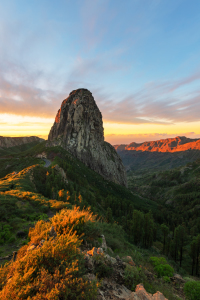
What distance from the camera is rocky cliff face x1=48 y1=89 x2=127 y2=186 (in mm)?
122250

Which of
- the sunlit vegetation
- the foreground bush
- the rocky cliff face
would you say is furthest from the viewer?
the rocky cliff face

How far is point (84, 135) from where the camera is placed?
128 meters

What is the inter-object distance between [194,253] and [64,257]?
47.3 metres

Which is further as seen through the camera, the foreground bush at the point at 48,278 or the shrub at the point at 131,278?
the shrub at the point at 131,278

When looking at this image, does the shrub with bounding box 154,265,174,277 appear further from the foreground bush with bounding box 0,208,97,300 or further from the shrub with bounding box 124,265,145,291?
the foreground bush with bounding box 0,208,97,300

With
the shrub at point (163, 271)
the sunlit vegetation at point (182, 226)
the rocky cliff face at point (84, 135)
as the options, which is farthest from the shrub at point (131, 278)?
the rocky cliff face at point (84, 135)

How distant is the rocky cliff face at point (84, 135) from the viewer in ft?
401

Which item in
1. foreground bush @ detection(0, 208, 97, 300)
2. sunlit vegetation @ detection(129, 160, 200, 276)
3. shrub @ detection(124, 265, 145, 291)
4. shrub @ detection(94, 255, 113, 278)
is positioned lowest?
sunlit vegetation @ detection(129, 160, 200, 276)

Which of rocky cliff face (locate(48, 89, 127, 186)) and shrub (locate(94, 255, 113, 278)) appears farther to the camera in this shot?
rocky cliff face (locate(48, 89, 127, 186))

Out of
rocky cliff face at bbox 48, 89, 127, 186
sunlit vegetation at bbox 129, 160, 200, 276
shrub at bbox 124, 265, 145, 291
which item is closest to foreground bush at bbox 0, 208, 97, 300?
shrub at bbox 124, 265, 145, 291

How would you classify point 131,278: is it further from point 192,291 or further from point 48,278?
point 192,291

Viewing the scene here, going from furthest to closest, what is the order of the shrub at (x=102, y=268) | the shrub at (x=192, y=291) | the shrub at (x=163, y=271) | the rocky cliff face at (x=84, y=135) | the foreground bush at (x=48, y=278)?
1. the rocky cliff face at (x=84, y=135)
2. the shrub at (x=163, y=271)
3. the shrub at (x=192, y=291)
4. the shrub at (x=102, y=268)
5. the foreground bush at (x=48, y=278)

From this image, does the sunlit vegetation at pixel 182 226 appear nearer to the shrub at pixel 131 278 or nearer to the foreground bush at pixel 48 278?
the shrub at pixel 131 278

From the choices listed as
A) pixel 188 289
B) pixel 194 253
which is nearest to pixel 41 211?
pixel 188 289
